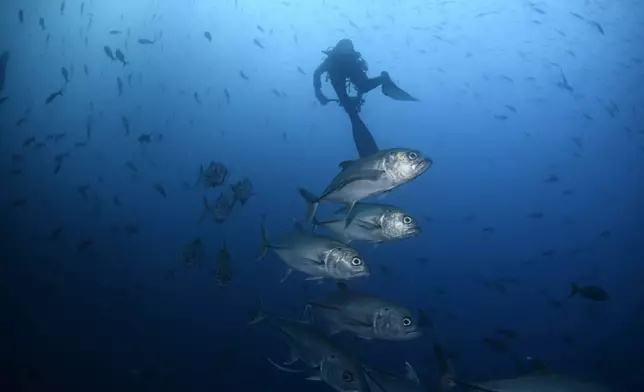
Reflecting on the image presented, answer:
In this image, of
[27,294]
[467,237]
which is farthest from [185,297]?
[467,237]

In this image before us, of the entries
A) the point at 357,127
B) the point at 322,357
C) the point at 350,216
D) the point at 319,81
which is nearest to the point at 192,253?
the point at 322,357

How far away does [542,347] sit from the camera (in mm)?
22094

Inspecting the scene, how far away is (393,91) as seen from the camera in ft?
29.2

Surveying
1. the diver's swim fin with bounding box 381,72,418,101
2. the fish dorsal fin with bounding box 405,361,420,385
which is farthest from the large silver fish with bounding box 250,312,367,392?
the diver's swim fin with bounding box 381,72,418,101

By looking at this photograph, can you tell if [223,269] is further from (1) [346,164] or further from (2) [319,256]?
(1) [346,164]

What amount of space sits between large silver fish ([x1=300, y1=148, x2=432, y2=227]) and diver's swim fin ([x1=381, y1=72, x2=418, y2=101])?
5.00 metres

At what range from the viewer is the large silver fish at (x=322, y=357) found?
417 cm

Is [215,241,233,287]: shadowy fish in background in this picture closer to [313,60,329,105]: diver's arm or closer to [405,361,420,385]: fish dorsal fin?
[405,361,420,385]: fish dorsal fin

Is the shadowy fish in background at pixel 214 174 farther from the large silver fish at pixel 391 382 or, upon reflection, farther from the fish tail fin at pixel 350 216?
the large silver fish at pixel 391 382

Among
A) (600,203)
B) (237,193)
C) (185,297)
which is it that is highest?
(237,193)

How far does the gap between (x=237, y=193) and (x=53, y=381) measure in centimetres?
879

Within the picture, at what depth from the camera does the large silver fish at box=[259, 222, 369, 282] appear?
13.7 ft

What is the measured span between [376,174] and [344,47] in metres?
6.91

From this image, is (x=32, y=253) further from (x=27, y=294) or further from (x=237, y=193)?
(x=237, y=193)
